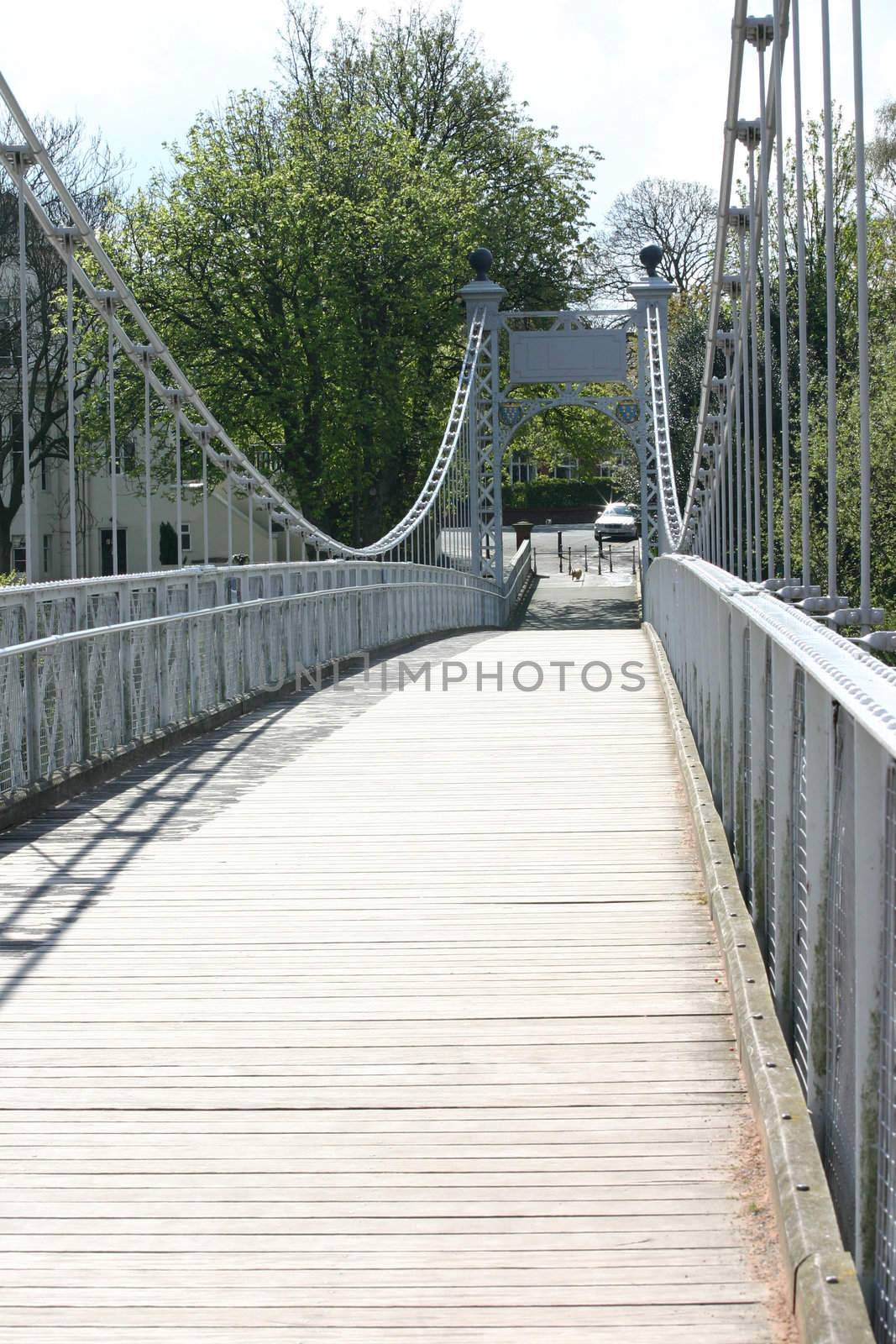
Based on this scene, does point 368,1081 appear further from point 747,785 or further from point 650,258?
point 650,258

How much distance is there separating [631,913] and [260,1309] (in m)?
3.01

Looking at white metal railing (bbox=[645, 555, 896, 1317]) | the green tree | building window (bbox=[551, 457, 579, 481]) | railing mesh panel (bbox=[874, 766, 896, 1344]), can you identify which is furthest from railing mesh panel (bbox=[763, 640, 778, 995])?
building window (bbox=[551, 457, 579, 481])

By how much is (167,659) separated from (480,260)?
83.6 feet

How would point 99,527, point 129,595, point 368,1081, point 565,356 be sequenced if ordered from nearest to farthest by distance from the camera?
point 368,1081, point 129,595, point 565,356, point 99,527

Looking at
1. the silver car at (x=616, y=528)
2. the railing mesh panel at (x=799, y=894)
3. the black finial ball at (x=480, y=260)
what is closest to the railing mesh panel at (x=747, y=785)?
the railing mesh panel at (x=799, y=894)

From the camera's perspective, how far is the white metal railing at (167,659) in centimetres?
796

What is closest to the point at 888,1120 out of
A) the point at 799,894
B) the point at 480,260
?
the point at 799,894

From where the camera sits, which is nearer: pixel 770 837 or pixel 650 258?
pixel 770 837

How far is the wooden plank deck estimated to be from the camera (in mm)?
3156

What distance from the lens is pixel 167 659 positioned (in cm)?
1020

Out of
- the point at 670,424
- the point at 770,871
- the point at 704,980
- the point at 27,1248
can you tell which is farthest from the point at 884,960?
the point at 670,424

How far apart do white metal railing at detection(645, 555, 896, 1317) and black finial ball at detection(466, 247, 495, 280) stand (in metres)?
29.8

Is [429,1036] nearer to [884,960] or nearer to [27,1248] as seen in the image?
[27,1248]

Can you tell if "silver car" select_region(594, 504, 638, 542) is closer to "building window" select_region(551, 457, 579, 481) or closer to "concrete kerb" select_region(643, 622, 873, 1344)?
"building window" select_region(551, 457, 579, 481)
